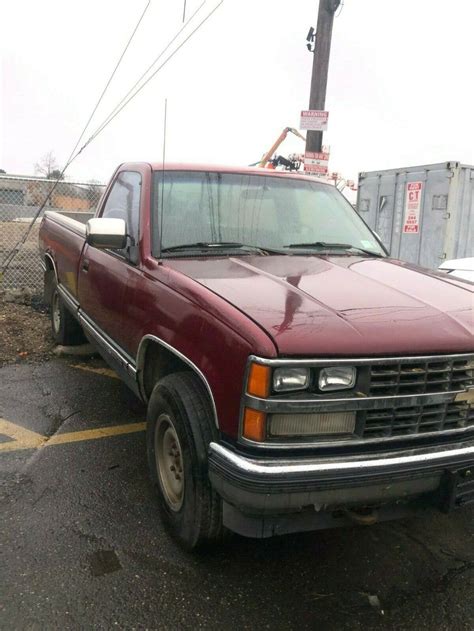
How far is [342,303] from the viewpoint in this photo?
253cm

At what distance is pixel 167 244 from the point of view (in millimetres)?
3361

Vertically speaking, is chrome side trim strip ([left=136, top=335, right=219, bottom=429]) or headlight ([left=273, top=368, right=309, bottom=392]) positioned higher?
headlight ([left=273, top=368, right=309, bottom=392])

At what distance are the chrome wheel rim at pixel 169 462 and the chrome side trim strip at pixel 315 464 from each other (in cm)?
54

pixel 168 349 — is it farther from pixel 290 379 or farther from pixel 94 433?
pixel 94 433

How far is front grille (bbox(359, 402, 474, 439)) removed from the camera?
2291 mm

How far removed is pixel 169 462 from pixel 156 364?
22.7 inches

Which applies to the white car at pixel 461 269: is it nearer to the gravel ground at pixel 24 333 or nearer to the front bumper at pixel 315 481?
the front bumper at pixel 315 481

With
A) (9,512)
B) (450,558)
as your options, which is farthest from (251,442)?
(9,512)

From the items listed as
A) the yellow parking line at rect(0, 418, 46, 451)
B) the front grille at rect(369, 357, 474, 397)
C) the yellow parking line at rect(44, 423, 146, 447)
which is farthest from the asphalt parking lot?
the front grille at rect(369, 357, 474, 397)

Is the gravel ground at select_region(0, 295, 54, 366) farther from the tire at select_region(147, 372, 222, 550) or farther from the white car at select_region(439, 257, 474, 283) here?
the white car at select_region(439, 257, 474, 283)

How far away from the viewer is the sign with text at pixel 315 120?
9078 millimetres

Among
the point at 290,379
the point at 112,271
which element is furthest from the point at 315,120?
the point at 290,379

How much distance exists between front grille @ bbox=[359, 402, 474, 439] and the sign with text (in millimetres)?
7506

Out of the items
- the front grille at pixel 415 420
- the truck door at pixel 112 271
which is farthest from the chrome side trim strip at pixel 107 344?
the front grille at pixel 415 420
